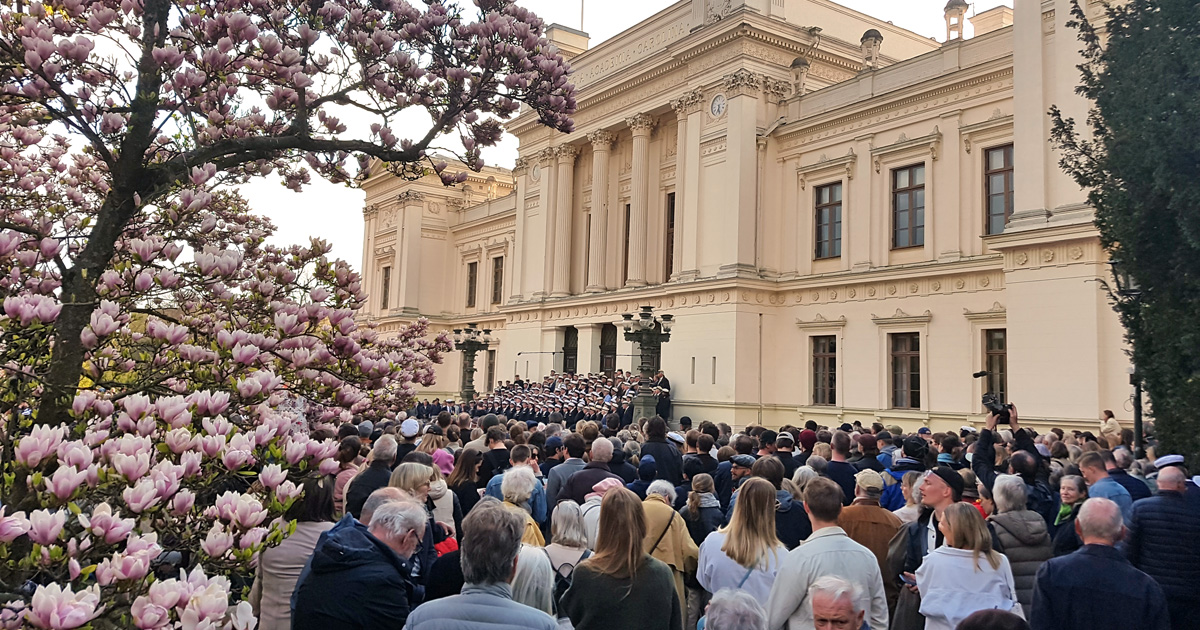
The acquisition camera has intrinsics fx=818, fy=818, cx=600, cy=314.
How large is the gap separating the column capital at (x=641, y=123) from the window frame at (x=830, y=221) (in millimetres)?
6726

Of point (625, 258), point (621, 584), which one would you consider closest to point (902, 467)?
point (621, 584)

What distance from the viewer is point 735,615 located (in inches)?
115

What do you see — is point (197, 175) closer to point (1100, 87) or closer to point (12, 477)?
point (12, 477)

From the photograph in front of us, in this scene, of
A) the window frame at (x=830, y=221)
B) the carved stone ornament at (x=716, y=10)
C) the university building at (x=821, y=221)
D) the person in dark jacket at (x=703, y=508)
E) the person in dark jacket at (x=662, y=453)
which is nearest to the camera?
the person in dark jacket at (x=703, y=508)

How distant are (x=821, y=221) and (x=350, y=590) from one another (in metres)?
23.1

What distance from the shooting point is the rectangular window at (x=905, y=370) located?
21766mm

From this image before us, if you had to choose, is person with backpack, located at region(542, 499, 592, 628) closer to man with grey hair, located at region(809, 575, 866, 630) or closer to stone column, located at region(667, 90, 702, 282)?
man with grey hair, located at region(809, 575, 866, 630)

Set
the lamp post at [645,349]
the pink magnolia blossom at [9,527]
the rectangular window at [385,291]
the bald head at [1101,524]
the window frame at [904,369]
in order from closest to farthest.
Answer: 1. the pink magnolia blossom at [9,527]
2. the bald head at [1101,524]
3. the lamp post at [645,349]
4. the window frame at [904,369]
5. the rectangular window at [385,291]

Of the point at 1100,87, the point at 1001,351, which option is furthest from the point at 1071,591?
the point at 1001,351

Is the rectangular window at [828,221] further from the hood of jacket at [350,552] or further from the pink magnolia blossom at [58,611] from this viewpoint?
the pink magnolia blossom at [58,611]

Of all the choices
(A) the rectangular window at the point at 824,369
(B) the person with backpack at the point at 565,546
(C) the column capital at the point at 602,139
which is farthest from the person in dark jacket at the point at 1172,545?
(C) the column capital at the point at 602,139

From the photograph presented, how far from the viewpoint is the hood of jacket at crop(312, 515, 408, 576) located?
351cm

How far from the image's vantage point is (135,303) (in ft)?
11.2

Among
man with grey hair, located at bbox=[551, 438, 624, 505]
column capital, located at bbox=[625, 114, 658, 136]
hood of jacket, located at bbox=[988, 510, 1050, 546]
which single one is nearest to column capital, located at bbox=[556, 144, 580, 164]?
column capital, located at bbox=[625, 114, 658, 136]
